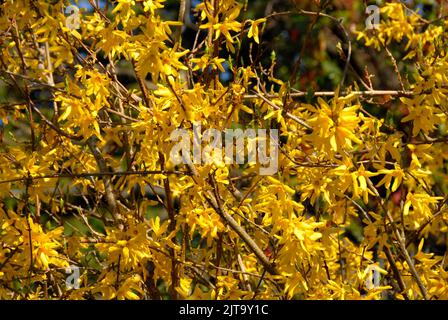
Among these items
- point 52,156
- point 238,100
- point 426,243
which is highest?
point 238,100

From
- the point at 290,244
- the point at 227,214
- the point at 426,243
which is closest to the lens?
the point at 290,244

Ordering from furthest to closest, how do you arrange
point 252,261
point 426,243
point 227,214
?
point 426,243
point 252,261
point 227,214

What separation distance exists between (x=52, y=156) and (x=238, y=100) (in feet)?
2.68

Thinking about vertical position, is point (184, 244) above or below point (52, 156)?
below

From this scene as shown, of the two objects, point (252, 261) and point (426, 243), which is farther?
point (426, 243)

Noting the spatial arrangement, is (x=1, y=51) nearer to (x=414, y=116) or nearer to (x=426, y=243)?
(x=414, y=116)

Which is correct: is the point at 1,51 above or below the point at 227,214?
above

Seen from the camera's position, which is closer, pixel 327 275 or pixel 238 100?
pixel 238 100

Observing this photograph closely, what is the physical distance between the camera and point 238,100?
269 centimetres

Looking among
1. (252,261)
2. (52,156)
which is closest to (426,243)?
(252,261)

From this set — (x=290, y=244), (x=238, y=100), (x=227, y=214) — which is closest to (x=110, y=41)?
(x=238, y=100)

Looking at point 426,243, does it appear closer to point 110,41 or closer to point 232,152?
point 232,152

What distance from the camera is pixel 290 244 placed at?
255 centimetres

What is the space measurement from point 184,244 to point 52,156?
0.62 m
